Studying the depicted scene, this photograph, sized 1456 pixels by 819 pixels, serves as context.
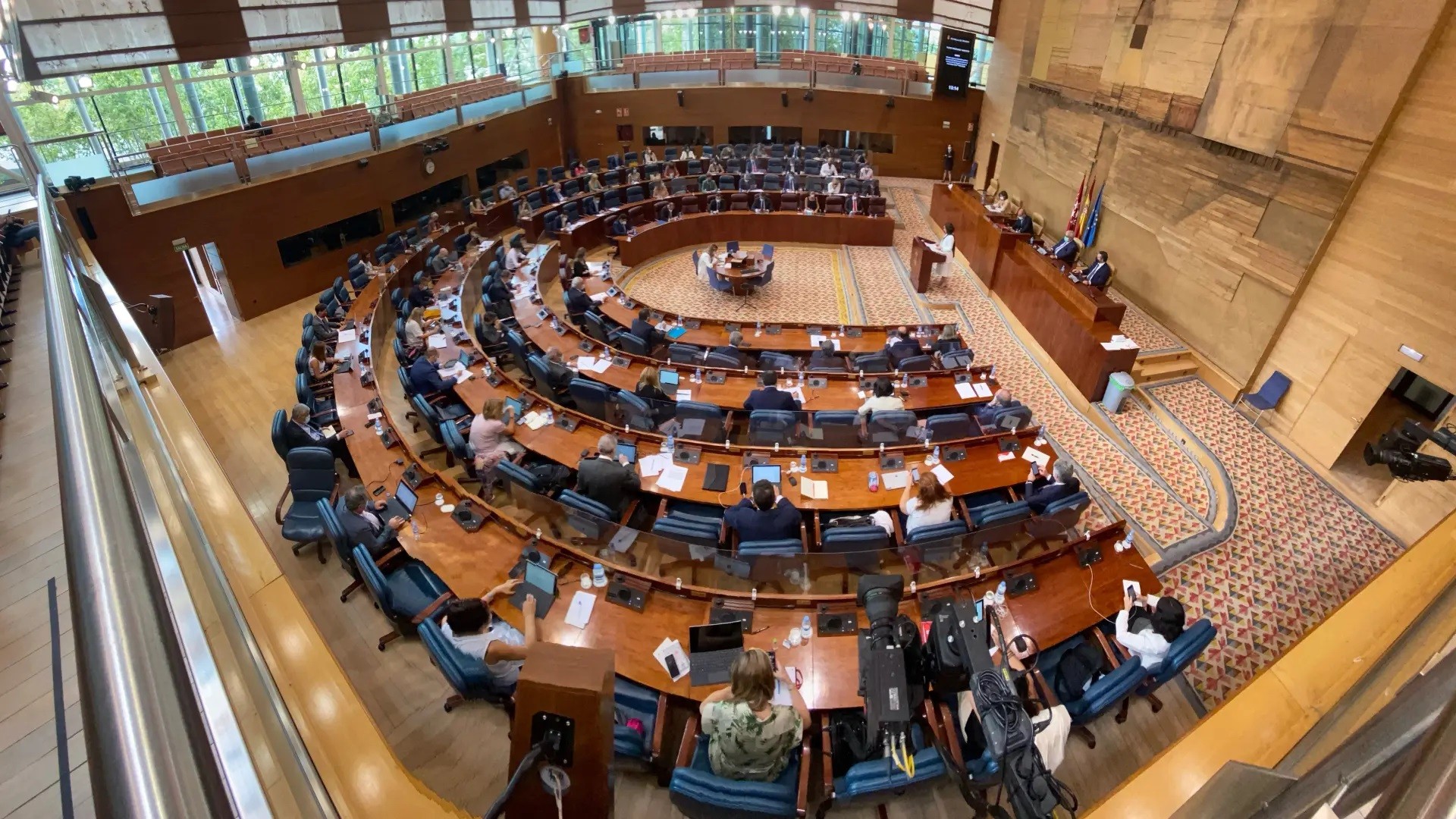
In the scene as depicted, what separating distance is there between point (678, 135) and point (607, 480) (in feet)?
53.7

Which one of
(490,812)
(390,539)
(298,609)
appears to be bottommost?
(390,539)

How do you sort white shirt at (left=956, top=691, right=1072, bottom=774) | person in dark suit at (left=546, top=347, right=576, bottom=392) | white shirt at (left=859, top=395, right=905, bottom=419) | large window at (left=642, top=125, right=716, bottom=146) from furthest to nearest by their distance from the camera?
large window at (left=642, top=125, right=716, bottom=146)
person in dark suit at (left=546, top=347, right=576, bottom=392)
white shirt at (left=859, top=395, right=905, bottom=419)
white shirt at (left=956, top=691, right=1072, bottom=774)

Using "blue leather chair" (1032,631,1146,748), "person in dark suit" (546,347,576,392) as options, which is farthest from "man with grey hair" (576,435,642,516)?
"blue leather chair" (1032,631,1146,748)

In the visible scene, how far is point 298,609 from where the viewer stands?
1.92 metres

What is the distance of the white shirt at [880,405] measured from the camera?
7.05m

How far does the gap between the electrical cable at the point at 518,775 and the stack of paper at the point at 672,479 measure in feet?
12.5

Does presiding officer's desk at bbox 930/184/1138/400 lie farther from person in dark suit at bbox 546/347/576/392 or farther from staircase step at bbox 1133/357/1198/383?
person in dark suit at bbox 546/347/576/392

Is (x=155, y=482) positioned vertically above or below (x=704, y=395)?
above

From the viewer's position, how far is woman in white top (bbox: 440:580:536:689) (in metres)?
4.42

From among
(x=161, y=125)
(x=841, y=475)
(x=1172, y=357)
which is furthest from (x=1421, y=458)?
(x=161, y=125)

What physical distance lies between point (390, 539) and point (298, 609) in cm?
388

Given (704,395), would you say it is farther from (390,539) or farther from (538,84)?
(538,84)

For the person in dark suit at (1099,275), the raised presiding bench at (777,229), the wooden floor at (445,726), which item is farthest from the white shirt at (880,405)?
the raised presiding bench at (777,229)

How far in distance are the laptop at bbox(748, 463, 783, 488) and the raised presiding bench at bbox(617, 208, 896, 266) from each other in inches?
347
